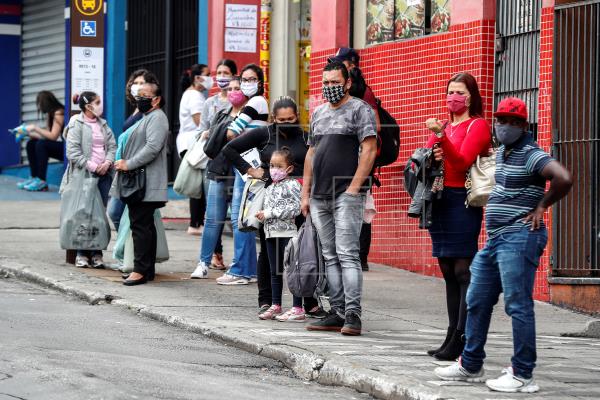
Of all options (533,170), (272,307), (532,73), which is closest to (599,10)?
(532,73)

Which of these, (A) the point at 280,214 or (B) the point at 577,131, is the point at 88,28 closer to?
(A) the point at 280,214

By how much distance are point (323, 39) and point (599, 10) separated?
4441 millimetres

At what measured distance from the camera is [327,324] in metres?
9.99

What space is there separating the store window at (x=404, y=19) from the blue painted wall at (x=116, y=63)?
772cm

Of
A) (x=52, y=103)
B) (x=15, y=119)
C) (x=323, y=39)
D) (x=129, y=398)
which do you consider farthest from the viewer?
(x=15, y=119)

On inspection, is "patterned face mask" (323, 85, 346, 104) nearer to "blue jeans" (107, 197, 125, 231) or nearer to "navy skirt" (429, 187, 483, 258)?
"navy skirt" (429, 187, 483, 258)

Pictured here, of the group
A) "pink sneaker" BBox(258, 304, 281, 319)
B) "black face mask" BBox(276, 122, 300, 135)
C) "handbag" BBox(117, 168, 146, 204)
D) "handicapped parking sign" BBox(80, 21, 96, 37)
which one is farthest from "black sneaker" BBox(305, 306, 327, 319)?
"handicapped parking sign" BBox(80, 21, 96, 37)

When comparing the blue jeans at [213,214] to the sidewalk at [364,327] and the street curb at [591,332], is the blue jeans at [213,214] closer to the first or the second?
the sidewalk at [364,327]

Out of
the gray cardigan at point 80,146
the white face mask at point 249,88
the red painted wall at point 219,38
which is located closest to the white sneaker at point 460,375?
the white face mask at point 249,88

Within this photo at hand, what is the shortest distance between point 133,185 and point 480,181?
4.80 m

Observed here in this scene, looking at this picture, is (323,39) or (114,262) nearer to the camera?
(114,262)

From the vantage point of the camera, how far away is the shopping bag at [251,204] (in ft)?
35.8

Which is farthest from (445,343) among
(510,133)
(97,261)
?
(97,261)

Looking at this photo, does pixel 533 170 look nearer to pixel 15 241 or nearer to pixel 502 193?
pixel 502 193
